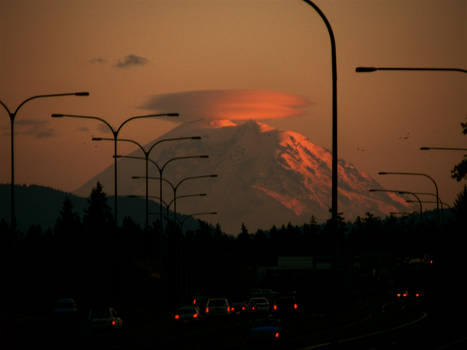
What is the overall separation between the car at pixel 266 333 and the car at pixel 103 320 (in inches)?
546

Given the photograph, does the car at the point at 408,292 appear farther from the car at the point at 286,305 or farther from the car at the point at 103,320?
the car at the point at 103,320

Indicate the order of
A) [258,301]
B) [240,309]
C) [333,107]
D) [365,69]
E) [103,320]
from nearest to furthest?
[333,107], [365,69], [103,320], [258,301], [240,309]

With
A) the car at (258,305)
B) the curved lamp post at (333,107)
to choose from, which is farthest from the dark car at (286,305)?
the curved lamp post at (333,107)

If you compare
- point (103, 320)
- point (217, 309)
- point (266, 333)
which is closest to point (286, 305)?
point (217, 309)

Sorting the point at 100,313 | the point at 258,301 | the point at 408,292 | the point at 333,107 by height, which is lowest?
the point at 408,292

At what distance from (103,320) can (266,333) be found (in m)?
15.5

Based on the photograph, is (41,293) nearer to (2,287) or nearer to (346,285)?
(2,287)

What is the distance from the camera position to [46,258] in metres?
114

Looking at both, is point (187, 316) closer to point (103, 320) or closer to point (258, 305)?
point (103, 320)

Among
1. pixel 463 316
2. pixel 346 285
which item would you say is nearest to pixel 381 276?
pixel 463 316

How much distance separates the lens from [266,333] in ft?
125

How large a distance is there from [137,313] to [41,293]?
15.1 m

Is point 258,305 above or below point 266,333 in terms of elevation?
below

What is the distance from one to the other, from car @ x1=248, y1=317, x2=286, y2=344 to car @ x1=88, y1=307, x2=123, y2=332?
1388 cm
